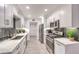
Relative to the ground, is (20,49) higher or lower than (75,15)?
lower

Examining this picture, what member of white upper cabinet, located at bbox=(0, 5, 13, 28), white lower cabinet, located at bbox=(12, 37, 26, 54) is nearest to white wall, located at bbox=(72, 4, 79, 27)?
white lower cabinet, located at bbox=(12, 37, 26, 54)

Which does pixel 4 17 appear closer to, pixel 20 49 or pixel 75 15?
pixel 20 49

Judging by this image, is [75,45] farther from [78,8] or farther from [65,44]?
[78,8]

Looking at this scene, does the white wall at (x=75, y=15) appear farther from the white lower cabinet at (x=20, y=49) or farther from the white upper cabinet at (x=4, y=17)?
the white upper cabinet at (x=4, y=17)

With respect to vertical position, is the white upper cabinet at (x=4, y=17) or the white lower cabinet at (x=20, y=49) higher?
the white upper cabinet at (x=4, y=17)

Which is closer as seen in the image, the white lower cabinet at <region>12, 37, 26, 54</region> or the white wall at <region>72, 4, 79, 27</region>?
the white lower cabinet at <region>12, 37, 26, 54</region>

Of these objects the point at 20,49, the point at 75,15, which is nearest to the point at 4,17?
the point at 20,49

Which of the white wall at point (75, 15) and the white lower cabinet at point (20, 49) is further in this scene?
the white wall at point (75, 15)

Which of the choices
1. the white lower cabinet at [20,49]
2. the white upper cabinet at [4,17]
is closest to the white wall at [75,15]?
the white lower cabinet at [20,49]

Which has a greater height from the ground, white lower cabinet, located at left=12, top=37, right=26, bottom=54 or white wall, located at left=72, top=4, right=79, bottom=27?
white wall, located at left=72, top=4, right=79, bottom=27

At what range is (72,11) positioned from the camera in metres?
3.00

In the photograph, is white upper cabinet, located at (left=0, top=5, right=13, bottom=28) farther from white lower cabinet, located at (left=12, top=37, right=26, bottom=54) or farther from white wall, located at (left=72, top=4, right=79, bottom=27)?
white wall, located at (left=72, top=4, right=79, bottom=27)
